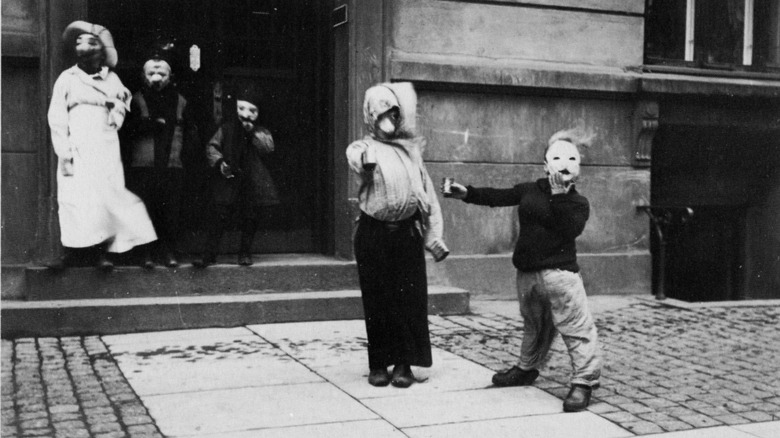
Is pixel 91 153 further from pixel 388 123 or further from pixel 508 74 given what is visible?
pixel 508 74

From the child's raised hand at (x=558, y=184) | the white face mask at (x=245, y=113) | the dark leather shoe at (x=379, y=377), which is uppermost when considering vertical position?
the white face mask at (x=245, y=113)

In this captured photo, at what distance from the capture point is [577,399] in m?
5.24

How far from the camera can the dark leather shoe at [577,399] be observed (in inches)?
205

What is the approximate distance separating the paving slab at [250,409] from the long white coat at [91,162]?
2.83 metres

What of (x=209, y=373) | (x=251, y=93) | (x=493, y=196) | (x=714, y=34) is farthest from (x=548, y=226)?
(x=714, y=34)

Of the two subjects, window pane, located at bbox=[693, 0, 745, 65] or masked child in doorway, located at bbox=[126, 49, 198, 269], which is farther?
window pane, located at bbox=[693, 0, 745, 65]

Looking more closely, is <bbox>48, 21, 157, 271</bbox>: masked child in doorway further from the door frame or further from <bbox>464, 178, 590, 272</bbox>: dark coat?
<bbox>464, 178, 590, 272</bbox>: dark coat

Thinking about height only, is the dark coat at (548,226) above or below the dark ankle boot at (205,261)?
above

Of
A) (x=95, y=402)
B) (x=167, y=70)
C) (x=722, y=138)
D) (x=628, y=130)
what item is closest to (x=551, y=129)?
(x=628, y=130)

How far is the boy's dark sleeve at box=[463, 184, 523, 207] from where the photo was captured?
5.58 metres

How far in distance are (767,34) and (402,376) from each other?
300 inches

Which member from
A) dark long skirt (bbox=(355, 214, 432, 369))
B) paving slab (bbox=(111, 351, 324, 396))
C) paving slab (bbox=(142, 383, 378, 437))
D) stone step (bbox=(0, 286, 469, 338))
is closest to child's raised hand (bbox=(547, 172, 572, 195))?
dark long skirt (bbox=(355, 214, 432, 369))

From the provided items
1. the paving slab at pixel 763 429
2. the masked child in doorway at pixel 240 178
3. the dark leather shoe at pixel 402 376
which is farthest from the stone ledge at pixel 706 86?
the paving slab at pixel 763 429

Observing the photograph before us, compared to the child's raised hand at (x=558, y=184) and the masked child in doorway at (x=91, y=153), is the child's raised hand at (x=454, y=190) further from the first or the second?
the masked child in doorway at (x=91, y=153)
